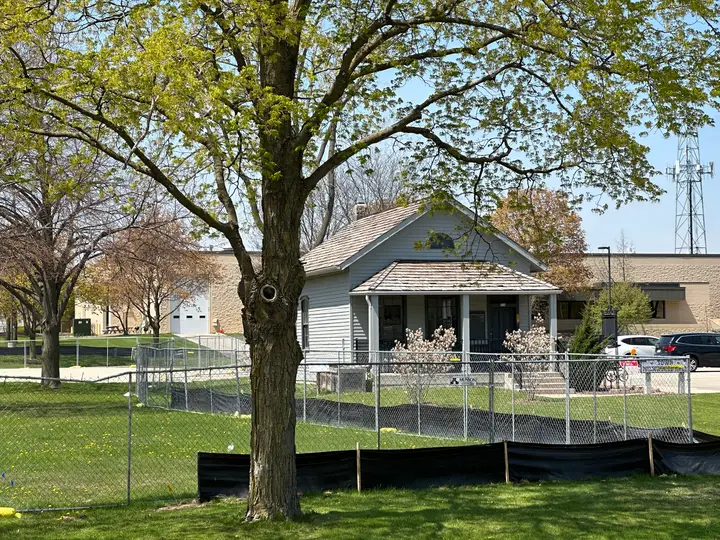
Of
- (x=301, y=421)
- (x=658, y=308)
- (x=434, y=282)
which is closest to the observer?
(x=301, y=421)

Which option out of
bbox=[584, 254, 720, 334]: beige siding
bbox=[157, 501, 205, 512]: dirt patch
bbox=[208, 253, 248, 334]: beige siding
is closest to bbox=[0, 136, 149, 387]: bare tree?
bbox=[157, 501, 205, 512]: dirt patch

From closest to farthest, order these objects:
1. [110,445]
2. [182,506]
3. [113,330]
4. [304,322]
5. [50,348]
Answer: [182,506] → [110,445] → [50,348] → [304,322] → [113,330]

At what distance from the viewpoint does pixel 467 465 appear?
1144cm

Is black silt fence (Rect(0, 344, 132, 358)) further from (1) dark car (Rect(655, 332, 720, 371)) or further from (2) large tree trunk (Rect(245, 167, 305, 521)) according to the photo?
(2) large tree trunk (Rect(245, 167, 305, 521))

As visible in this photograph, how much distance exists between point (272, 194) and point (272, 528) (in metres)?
3.55

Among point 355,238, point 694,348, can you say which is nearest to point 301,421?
point 355,238

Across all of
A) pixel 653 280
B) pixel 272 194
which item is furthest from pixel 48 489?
pixel 653 280

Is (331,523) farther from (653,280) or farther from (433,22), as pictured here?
(653,280)

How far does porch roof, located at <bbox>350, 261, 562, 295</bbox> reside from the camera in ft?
89.7

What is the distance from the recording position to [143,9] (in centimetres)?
939

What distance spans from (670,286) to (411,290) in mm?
36083

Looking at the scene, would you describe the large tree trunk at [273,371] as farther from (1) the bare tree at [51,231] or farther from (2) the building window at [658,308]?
(2) the building window at [658,308]

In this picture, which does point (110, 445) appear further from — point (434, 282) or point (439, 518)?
point (434, 282)

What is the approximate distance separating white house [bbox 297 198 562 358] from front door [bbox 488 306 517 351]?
0.11ft
